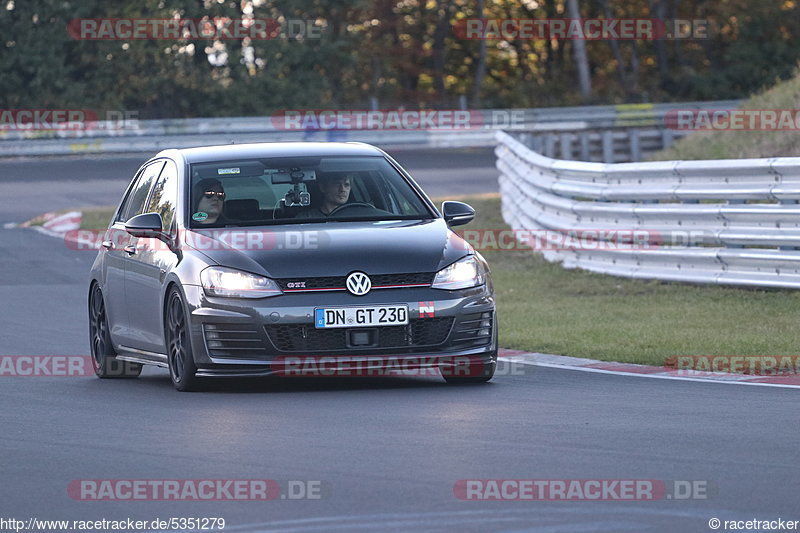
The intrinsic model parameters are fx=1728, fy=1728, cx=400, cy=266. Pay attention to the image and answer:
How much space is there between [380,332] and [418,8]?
183ft

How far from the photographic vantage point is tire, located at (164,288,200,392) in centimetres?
1004

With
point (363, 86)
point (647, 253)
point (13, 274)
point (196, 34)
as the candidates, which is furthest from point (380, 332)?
point (363, 86)

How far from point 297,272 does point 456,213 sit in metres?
1.47

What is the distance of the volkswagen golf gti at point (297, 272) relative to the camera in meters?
9.73

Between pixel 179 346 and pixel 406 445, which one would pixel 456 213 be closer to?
pixel 179 346

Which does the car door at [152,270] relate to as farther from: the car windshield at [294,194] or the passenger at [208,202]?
the car windshield at [294,194]

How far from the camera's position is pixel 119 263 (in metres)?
11.5

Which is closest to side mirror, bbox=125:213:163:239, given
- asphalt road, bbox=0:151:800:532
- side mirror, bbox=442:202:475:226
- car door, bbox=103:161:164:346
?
car door, bbox=103:161:164:346

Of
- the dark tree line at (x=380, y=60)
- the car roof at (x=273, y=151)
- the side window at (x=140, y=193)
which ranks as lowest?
the dark tree line at (x=380, y=60)

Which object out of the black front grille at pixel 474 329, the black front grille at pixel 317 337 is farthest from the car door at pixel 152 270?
the black front grille at pixel 474 329

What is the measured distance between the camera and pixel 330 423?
848 cm

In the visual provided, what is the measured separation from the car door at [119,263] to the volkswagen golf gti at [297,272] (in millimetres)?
29

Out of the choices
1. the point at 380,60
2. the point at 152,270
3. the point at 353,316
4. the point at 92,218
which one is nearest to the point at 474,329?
the point at 353,316

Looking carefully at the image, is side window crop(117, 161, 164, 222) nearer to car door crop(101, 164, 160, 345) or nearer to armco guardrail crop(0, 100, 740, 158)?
car door crop(101, 164, 160, 345)
